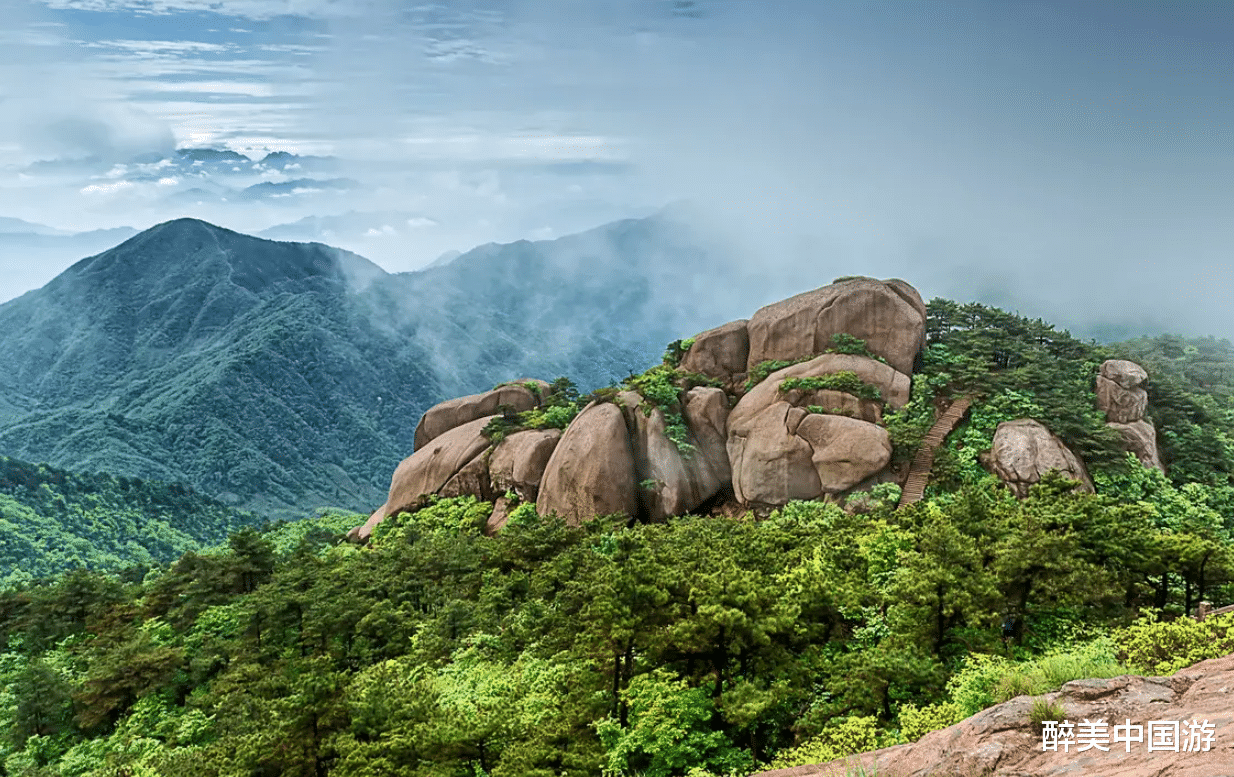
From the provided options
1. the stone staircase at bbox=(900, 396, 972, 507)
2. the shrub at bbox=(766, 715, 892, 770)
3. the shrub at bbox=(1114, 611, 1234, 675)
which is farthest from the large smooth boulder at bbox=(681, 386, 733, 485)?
the shrub at bbox=(1114, 611, 1234, 675)

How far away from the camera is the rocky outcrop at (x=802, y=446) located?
24.3 m

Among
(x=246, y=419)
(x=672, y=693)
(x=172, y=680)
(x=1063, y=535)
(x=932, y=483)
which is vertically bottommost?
(x=246, y=419)

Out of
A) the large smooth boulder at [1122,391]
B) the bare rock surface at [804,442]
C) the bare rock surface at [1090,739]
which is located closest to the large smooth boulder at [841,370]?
the bare rock surface at [804,442]

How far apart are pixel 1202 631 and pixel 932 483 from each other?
13342mm

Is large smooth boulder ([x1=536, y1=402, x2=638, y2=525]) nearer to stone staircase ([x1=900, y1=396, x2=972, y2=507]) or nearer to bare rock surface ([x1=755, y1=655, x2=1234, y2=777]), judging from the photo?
stone staircase ([x1=900, y1=396, x2=972, y2=507])

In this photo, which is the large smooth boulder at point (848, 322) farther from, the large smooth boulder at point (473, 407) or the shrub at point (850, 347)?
the large smooth boulder at point (473, 407)

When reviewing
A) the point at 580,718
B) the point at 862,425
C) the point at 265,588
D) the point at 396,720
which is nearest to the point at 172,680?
the point at 265,588

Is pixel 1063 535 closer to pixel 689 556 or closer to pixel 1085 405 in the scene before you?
pixel 689 556

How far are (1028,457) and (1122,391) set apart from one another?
5838 mm

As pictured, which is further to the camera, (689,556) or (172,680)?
(172,680)

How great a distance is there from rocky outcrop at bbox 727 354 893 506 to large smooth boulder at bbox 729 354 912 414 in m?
0.04

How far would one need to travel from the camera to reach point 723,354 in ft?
105

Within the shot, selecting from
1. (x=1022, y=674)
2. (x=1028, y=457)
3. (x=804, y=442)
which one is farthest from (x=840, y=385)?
(x=1022, y=674)

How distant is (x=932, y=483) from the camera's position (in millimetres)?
23812
